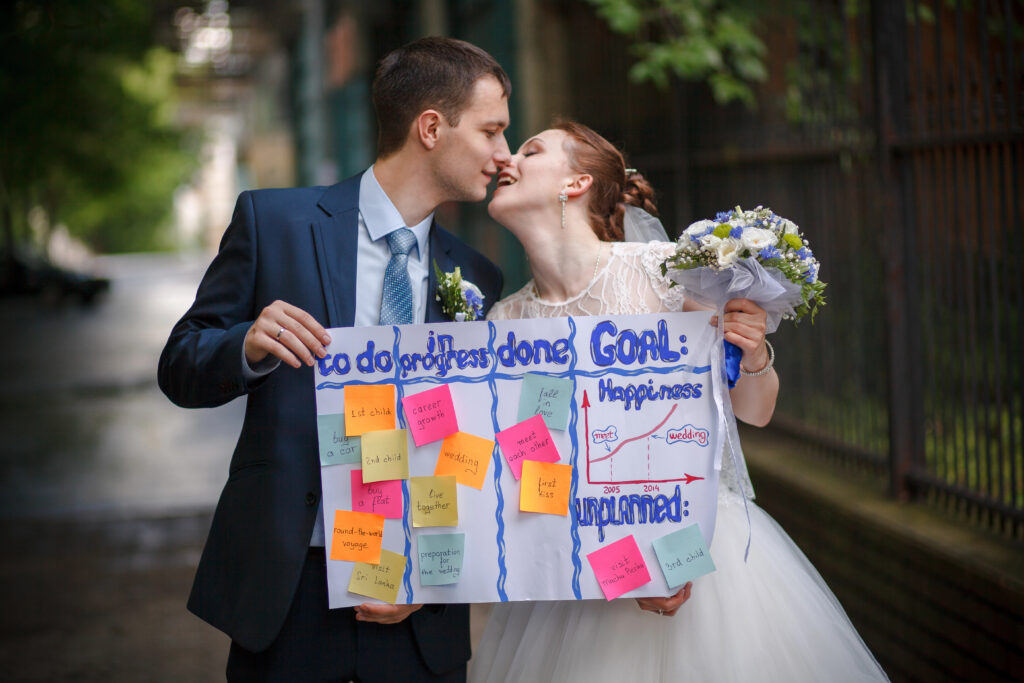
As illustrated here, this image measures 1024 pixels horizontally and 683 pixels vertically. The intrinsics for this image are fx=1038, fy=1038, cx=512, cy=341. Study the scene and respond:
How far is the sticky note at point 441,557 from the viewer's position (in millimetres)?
2627

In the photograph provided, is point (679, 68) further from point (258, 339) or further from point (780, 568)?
point (258, 339)

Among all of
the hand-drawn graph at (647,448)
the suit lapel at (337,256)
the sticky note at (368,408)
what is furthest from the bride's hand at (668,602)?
the suit lapel at (337,256)

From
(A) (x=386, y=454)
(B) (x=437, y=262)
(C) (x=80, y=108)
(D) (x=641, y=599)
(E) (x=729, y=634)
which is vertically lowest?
(E) (x=729, y=634)

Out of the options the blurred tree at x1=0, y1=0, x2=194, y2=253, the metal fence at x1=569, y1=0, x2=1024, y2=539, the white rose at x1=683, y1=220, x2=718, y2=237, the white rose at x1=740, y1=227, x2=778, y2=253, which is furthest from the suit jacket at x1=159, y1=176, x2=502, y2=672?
the metal fence at x1=569, y1=0, x2=1024, y2=539

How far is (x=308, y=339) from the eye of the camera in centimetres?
248

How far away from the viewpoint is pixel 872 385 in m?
5.25

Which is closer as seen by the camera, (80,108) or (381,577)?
(381,577)

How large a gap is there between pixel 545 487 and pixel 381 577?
0.47m

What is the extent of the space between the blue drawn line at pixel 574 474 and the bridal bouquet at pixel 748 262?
330 millimetres

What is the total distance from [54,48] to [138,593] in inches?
412

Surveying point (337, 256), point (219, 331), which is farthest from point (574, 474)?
point (219, 331)

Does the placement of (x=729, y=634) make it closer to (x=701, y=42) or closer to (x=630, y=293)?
(x=630, y=293)

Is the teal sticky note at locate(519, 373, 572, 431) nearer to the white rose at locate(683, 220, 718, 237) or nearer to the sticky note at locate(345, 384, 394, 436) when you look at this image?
the sticky note at locate(345, 384, 394, 436)

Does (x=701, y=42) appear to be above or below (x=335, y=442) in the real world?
above
